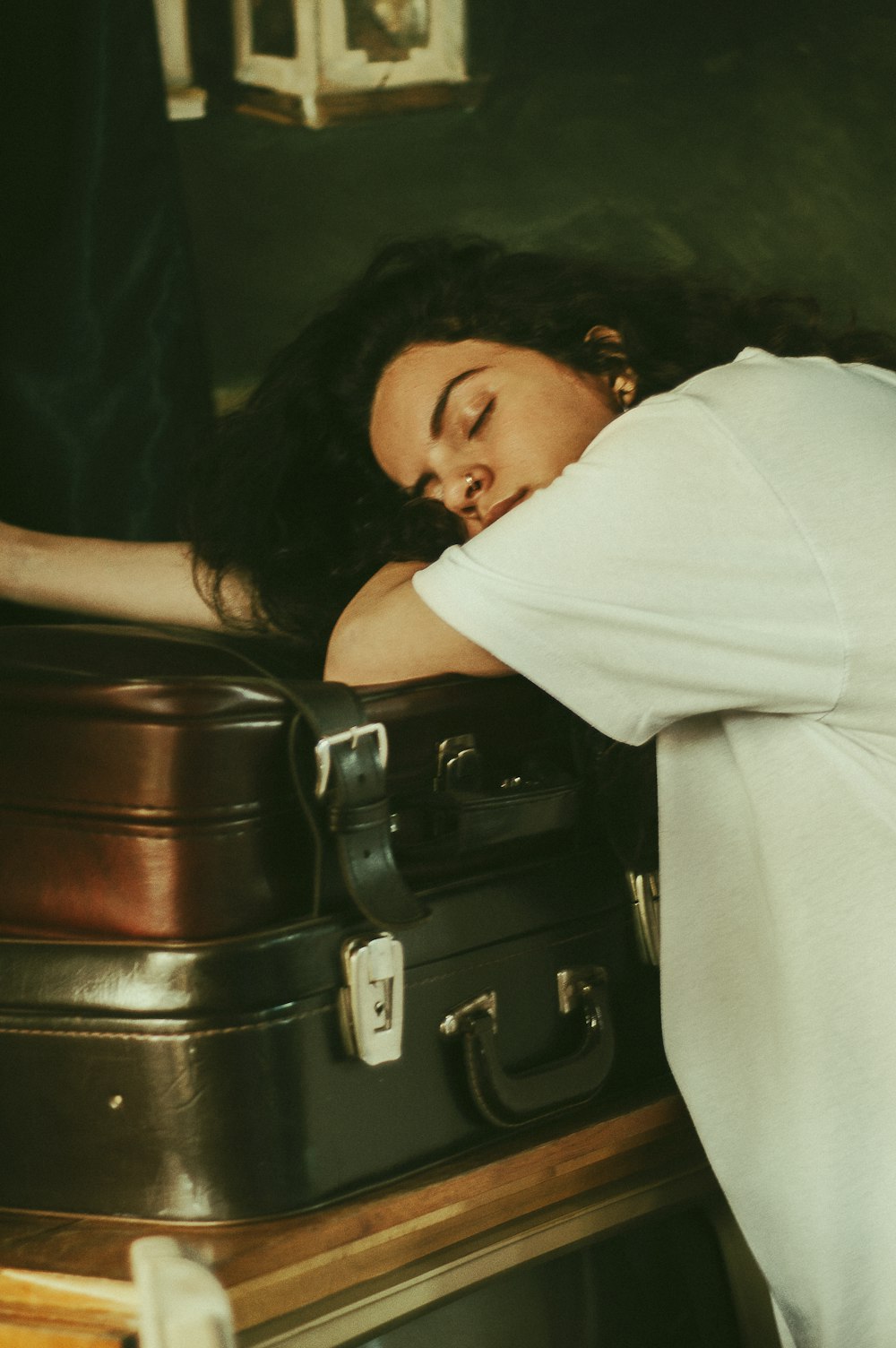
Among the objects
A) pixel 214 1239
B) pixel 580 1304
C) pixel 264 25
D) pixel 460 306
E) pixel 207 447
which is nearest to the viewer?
pixel 214 1239

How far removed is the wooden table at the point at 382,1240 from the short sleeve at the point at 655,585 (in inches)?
14.3

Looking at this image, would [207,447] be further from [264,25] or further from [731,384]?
[731,384]

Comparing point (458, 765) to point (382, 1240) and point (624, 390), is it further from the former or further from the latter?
point (624, 390)

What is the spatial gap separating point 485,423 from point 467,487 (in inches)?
2.2

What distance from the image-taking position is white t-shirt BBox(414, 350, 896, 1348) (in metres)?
0.85

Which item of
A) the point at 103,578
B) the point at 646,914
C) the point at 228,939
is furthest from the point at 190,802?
the point at 103,578

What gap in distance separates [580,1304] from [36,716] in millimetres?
623

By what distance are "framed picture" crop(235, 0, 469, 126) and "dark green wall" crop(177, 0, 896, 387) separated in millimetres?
27

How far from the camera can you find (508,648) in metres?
0.87

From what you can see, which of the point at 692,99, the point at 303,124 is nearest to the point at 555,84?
the point at 692,99

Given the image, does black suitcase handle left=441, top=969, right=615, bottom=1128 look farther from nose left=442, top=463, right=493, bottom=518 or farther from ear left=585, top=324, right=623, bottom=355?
ear left=585, top=324, right=623, bottom=355

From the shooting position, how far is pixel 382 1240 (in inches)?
34.7

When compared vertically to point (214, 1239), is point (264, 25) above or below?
above

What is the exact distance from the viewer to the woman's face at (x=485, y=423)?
1105 mm
